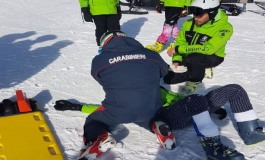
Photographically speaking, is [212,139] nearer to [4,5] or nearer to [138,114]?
[138,114]

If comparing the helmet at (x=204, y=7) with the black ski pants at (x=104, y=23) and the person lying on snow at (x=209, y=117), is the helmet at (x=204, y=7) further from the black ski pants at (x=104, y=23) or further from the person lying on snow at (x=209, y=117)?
the black ski pants at (x=104, y=23)

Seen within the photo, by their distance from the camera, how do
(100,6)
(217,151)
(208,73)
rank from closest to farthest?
(217,151), (208,73), (100,6)

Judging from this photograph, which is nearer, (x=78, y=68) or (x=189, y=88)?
(x=189, y=88)

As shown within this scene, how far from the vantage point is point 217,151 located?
297cm

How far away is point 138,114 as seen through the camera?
3254 mm

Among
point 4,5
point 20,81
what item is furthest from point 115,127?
point 4,5

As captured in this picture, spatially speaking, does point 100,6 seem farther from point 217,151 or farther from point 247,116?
point 217,151

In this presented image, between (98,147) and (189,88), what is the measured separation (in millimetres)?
1901

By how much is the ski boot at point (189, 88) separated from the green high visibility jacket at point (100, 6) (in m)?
2.25

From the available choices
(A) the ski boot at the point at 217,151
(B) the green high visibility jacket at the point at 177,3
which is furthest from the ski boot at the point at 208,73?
(A) the ski boot at the point at 217,151

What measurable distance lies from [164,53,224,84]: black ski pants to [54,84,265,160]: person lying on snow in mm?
1271

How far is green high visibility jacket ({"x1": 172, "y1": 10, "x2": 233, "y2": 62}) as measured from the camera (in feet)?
14.8

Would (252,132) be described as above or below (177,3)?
below

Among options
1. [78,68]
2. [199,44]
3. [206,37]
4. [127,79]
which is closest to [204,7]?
[206,37]
